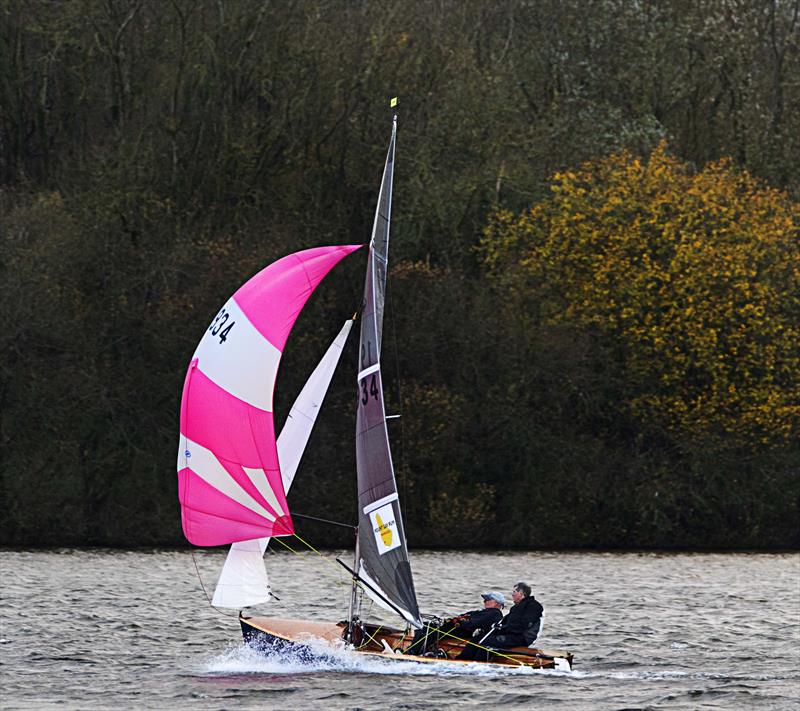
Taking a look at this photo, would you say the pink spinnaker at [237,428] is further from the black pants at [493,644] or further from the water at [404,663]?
the black pants at [493,644]

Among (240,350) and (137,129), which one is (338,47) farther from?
(240,350)

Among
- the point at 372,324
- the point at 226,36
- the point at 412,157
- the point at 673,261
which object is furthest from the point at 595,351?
the point at 372,324

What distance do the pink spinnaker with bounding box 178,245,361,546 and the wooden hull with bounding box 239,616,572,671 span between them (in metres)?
1.25

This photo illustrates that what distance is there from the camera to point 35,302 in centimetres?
3441

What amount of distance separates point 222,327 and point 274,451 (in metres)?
1.36

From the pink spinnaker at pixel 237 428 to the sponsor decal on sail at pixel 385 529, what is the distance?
92cm

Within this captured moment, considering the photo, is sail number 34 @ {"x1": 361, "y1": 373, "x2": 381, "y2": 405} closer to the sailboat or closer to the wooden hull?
the sailboat

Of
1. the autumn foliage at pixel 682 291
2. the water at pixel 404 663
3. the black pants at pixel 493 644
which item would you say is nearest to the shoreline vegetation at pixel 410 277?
the autumn foliage at pixel 682 291

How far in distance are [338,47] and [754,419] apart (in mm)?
13104

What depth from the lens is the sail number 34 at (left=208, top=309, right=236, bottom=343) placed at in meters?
16.3

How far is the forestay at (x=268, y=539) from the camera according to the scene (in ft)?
55.4

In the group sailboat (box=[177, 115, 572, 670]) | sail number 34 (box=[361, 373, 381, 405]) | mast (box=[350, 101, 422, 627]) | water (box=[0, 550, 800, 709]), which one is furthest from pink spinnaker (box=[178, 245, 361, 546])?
water (box=[0, 550, 800, 709])

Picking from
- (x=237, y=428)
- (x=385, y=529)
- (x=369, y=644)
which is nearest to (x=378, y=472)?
(x=385, y=529)

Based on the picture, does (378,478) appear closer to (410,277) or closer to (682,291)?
(682,291)
